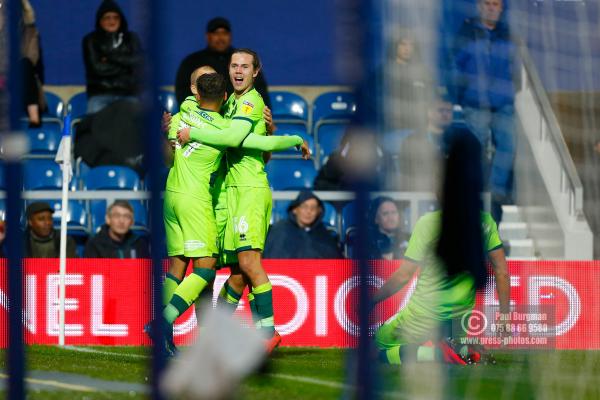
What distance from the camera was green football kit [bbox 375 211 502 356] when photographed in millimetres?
4836

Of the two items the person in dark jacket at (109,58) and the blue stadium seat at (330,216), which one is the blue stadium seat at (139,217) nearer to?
the person in dark jacket at (109,58)

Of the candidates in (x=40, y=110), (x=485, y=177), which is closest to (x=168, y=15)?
(x=485, y=177)

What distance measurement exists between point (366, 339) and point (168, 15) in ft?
2.66

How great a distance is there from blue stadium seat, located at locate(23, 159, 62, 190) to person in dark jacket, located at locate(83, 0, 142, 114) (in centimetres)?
67

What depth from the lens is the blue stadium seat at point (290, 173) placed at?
26.2 feet

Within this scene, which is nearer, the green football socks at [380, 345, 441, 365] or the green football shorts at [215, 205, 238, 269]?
the green football socks at [380, 345, 441, 365]

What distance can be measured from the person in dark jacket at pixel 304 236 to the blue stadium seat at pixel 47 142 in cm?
187

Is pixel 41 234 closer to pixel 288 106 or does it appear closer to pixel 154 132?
pixel 288 106

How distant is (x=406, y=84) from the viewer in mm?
4121

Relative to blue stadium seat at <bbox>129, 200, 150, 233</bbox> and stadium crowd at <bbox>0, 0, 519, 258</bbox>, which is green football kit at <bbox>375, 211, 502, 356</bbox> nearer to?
stadium crowd at <bbox>0, 0, 519, 258</bbox>

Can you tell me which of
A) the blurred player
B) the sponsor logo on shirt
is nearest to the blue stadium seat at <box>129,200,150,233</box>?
the blurred player

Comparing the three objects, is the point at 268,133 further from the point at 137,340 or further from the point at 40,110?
the point at 40,110

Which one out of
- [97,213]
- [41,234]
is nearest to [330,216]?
[97,213]

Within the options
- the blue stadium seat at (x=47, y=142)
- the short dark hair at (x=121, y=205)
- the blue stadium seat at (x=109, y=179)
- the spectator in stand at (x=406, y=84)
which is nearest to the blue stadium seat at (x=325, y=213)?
the blue stadium seat at (x=109, y=179)
